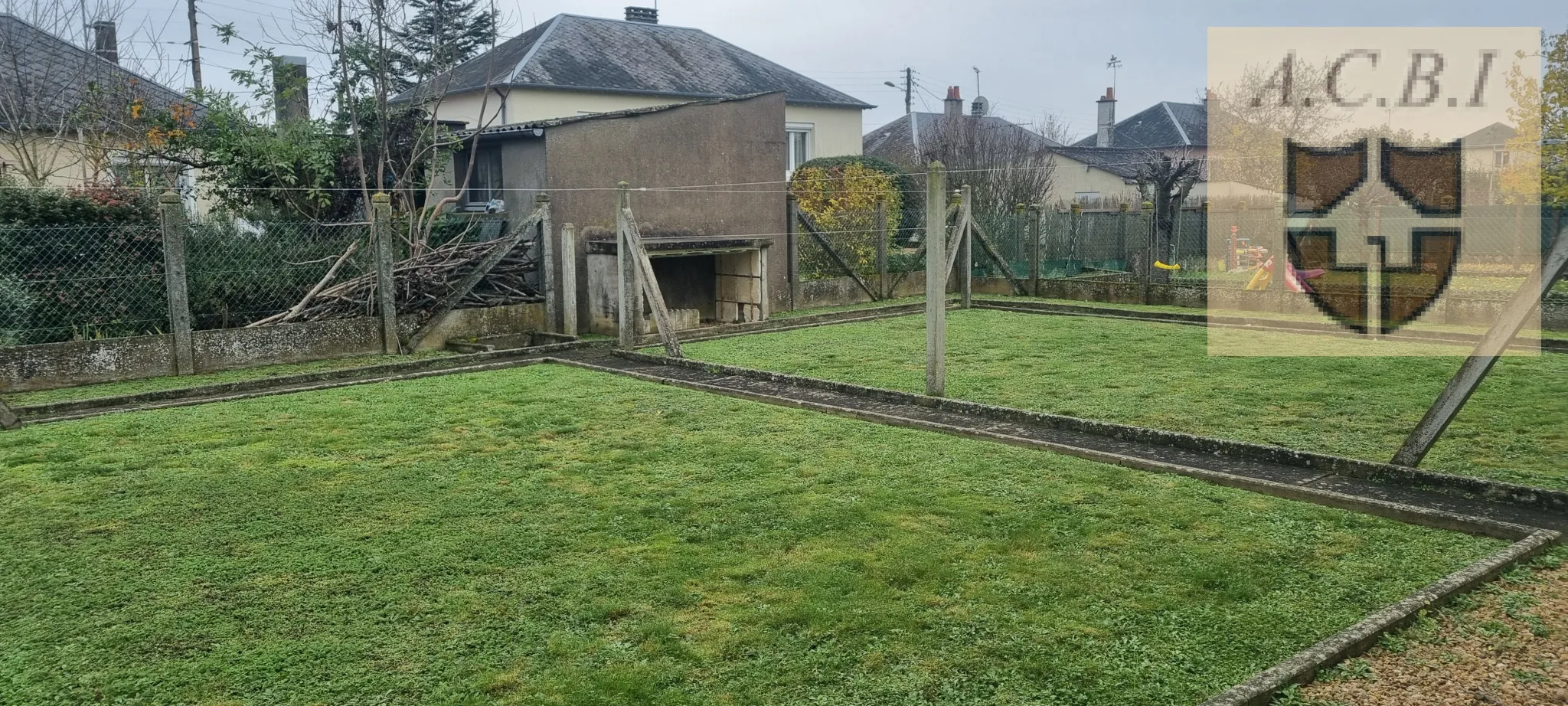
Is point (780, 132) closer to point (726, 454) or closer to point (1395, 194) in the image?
point (726, 454)

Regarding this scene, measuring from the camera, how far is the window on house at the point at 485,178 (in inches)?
598

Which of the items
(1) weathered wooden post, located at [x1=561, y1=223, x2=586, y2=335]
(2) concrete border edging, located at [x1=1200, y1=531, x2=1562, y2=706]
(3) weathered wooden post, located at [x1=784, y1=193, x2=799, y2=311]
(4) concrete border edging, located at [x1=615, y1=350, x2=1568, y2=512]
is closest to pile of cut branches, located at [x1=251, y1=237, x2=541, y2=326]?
(1) weathered wooden post, located at [x1=561, y1=223, x2=586, y2=335]

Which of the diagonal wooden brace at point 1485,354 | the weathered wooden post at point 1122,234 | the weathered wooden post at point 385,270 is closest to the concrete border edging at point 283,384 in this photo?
the weathered wooden post at point 385,270

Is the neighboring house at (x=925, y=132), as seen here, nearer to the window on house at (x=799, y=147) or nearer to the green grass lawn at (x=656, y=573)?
the window on house at (x=799, y=147)

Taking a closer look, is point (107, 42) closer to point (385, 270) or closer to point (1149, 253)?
point (385, 270)

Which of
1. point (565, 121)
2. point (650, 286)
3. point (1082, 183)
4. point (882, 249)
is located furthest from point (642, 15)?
point (650, 286)

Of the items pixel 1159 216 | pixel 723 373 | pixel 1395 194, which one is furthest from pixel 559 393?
pixel 1395 194

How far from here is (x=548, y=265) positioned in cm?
1406

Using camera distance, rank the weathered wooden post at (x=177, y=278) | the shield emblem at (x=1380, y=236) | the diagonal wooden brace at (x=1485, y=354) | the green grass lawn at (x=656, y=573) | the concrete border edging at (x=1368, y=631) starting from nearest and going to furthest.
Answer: the concrete border edging at (x=1368, y=631) → the green grass lawn at (x=656, y=573) → the diagonal wooden brace at (x=1485, y=354) → the weathered wooden post at (x=177, y=278) → the shield emblem at (x=1380, y=236)

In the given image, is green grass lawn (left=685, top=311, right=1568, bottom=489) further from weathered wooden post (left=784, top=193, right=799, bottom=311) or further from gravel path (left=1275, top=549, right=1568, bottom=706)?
weathered wooden post (left=784, top=193, right=799, bottom=311)

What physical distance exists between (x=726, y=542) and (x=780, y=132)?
12.3 m

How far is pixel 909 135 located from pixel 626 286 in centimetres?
2938

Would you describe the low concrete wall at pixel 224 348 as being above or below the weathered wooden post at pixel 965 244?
below

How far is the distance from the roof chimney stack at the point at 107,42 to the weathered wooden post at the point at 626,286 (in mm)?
11163
